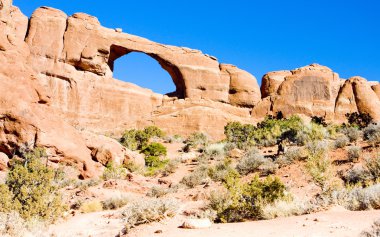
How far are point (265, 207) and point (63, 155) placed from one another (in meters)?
12.1

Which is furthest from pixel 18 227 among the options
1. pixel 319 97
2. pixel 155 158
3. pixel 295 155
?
pixel 319 97

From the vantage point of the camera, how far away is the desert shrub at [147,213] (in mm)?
6969

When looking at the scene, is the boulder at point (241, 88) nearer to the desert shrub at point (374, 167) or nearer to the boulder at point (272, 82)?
the boulder at point (272, 82)

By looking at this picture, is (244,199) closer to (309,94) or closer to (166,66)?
(166,66)

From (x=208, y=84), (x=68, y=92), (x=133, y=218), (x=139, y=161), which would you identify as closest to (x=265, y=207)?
(x=133, y=218)

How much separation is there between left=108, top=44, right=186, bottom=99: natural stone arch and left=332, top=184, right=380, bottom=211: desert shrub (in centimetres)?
3787

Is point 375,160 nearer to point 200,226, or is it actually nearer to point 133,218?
point 200,226

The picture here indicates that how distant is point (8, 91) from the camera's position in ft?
56.8

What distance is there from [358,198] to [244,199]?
208 centimetres

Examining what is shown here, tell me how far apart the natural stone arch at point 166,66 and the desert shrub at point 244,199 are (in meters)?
36.5

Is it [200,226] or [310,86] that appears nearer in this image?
[200,226]

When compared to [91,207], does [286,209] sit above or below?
above

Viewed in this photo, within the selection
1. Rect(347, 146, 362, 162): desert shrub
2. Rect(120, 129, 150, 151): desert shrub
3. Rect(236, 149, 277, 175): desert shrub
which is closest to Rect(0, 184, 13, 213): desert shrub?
Rect(236, 149, 277, 175): desert shrub

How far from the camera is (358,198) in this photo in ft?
21.4
